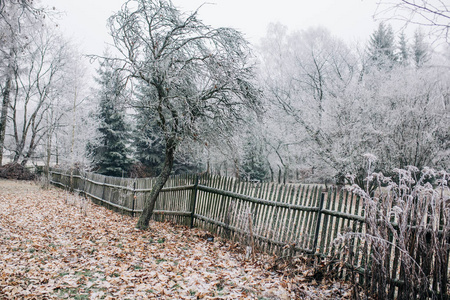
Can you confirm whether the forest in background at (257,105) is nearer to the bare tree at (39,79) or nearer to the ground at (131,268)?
the bare tree at (39,79)

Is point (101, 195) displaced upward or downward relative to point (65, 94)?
downward

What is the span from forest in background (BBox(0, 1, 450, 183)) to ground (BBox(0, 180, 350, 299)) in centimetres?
241

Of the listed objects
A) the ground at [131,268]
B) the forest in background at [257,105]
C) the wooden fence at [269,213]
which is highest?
the forest in background at [257,105]

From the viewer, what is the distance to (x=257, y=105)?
754 cm

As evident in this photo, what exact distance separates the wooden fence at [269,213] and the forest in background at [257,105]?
117 cm

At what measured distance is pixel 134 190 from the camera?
10711 millimetres

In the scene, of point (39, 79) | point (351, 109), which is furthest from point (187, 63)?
point (39, 79)

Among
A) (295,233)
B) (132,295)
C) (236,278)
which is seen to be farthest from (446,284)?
(132,295)

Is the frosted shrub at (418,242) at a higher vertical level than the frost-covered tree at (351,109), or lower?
lower

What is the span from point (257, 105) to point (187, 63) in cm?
208

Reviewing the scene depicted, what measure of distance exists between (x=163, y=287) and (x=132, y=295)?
0.46 metres

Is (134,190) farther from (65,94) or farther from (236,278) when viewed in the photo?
(65,94)

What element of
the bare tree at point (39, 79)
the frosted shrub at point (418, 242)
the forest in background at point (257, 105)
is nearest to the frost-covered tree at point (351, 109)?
the forest in background at point (257, 105)

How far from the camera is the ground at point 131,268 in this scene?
4070 millimetres
